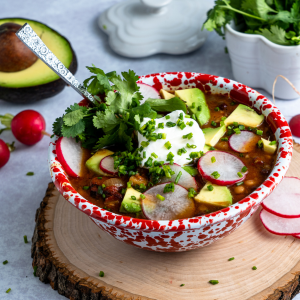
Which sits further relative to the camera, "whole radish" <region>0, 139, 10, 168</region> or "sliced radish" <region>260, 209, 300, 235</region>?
"whole radish" <region>0, 139, 10, 168</region>

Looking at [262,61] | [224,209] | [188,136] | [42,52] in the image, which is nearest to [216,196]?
[224,209]

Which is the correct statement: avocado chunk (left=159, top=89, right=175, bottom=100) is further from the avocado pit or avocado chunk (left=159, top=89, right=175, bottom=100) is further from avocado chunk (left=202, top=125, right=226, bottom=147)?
the avocado pit

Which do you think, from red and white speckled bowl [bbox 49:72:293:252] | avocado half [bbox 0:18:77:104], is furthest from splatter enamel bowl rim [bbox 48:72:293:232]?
avocado half [bbox 0:18:77:104]

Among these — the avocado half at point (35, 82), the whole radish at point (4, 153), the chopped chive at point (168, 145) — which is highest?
the chopped chive at point (168, 145)

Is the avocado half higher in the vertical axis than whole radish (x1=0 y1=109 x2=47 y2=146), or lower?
higher

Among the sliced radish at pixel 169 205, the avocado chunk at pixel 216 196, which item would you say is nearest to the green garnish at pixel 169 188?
the sliced radish at pixel 169 205

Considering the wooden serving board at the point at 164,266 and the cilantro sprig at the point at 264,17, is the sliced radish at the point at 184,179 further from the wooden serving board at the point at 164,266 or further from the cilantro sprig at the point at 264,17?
the cilantro sprig at the point at 264,17

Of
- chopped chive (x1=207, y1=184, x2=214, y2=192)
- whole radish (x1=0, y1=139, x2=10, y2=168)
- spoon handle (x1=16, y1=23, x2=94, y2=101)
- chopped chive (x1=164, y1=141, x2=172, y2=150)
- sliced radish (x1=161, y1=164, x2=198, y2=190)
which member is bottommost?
whole radish (x1=0, y1=139, x2=10, y2=168)

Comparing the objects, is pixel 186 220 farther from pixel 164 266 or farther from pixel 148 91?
pixel 148 91
